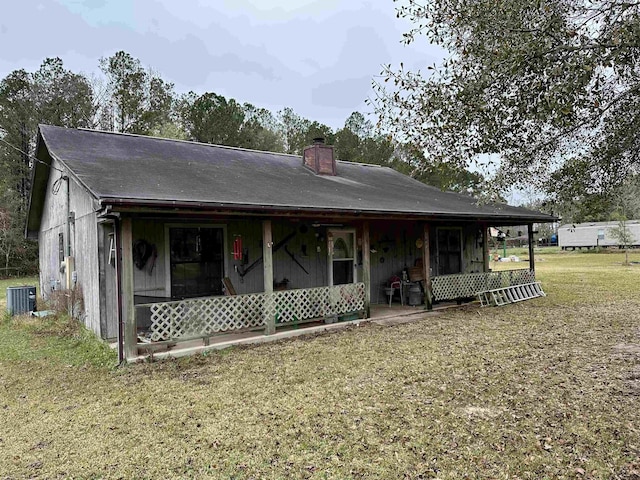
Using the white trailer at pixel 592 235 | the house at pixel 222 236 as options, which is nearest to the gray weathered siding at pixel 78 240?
the house at pixel 222 236

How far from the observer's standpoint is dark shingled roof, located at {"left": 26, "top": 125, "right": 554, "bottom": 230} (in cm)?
678

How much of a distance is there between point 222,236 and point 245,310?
1985mm

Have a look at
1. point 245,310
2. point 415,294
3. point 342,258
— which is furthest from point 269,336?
point 415,294

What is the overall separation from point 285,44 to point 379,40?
1525 centimetres

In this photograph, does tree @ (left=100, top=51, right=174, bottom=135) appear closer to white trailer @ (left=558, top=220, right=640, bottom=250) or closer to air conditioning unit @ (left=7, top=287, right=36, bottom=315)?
air conditioning unit @ (left=7, top=287, right=36, bottom=315)

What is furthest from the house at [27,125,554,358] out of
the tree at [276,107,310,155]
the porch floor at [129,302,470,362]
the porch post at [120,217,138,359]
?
the tree at [276,107,310,155]

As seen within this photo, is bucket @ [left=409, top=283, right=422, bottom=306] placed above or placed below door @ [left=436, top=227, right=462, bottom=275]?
below

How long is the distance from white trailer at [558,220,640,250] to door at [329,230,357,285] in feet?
106

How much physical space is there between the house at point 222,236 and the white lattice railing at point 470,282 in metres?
0.04

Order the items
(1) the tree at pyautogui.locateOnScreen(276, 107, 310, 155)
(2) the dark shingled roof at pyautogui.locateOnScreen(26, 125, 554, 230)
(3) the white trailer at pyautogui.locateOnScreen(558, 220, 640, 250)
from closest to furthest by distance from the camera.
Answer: (2) the dark shingled roof at pyautogui.locateOnScreen(26, 125, 554, 230) → (1) the tree at pyautogui.locateOnScreen(276, 107, 310, 155) → (3) the white trailer at pyautogui.locateOnScreen(558, 220, 640, 250)

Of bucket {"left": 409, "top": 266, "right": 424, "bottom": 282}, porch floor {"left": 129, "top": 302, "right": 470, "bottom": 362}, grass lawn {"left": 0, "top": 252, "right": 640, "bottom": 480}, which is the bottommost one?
grass lawn {"left": 0, "top": 252, "right": 640, "bottom": 480}

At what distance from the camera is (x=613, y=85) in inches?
194

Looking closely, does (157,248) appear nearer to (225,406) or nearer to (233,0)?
(225,406)

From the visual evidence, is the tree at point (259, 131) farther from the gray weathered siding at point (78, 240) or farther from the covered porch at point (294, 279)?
the covered porch at point (294, 279)
